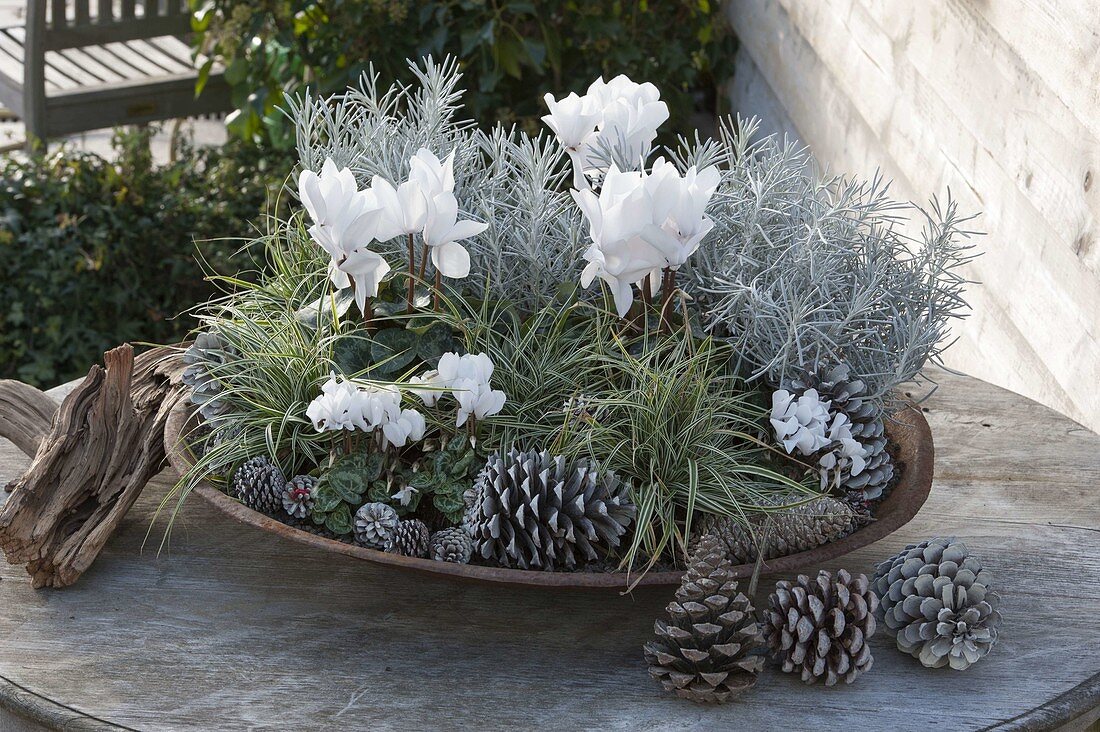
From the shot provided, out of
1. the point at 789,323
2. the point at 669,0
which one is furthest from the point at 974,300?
the point at 669,0

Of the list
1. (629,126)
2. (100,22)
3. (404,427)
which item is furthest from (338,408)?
(100,22)

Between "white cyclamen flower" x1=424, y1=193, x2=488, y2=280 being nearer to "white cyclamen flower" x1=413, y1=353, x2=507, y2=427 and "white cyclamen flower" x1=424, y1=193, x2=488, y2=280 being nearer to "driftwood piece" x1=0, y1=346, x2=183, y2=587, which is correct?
"white cyclamen flower" x1=413, y1=353, x2=507, y2=427

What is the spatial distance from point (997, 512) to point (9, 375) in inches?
97.0

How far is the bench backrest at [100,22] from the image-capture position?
2.95m

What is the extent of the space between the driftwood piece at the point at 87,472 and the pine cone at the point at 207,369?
51 millimetres

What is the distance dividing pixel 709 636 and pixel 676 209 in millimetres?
343

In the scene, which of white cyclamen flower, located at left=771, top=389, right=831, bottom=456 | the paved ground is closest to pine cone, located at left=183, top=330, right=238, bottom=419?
white cyclamen flower, located at left=771, top=389, right=831, bottom=456

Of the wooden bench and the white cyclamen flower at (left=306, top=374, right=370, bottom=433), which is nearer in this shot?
the white cyclamen flower at (left=306, top=374, right=370, bottom=433)

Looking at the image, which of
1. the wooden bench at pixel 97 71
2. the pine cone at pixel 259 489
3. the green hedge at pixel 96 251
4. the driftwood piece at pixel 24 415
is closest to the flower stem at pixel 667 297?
the pine cone at pixel 259 489

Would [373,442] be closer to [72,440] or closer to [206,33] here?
[72,440]

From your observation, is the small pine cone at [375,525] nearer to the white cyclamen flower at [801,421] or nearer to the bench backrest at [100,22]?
the white cyclamen flower at [801,421]

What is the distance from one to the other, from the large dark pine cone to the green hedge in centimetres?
192

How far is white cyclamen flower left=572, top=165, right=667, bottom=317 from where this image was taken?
0.90 m

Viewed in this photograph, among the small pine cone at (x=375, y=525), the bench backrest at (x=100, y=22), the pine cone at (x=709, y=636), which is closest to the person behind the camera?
the pine cone at (x=709, y=636)
